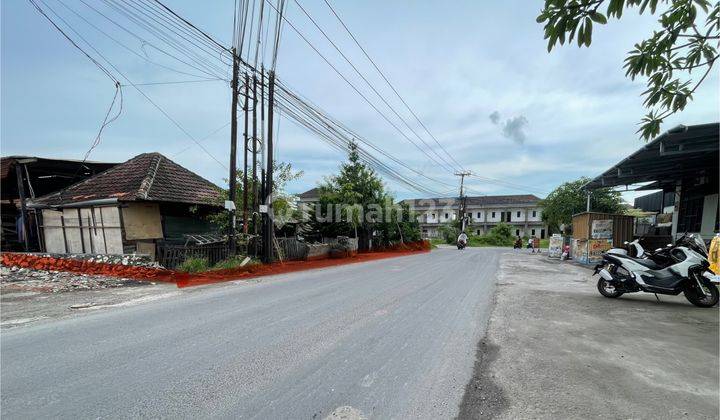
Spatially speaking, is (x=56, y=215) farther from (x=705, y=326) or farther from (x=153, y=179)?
(x=705, y=326)

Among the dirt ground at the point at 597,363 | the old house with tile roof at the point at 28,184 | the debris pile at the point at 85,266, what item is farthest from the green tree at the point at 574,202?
the old house with tile roof at the point at 28,184

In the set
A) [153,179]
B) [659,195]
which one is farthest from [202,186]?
[659,195]

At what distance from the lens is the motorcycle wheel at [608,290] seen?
761 cm

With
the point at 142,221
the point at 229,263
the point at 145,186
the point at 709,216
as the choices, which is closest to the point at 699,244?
the point at 709,216

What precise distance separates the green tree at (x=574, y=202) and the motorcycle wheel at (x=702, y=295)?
29904mm

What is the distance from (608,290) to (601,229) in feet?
31.4

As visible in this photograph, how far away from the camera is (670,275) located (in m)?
6.98

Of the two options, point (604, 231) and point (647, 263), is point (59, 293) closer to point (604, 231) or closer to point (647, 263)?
point (647, 263)

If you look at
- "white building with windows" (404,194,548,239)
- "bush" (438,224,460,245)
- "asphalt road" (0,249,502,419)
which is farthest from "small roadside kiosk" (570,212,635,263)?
"white building with windows" (404,194,548,239)

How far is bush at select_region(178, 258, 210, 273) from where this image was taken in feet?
40.2

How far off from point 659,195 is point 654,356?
27.6 m

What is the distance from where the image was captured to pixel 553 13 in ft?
8.25

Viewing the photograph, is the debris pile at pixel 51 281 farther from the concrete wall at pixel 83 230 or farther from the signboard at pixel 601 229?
the signboard at pixel 601 229

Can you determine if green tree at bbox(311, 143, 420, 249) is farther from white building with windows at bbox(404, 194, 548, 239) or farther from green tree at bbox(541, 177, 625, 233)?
white building with windows at bbox(404, 194, 548, 239)
